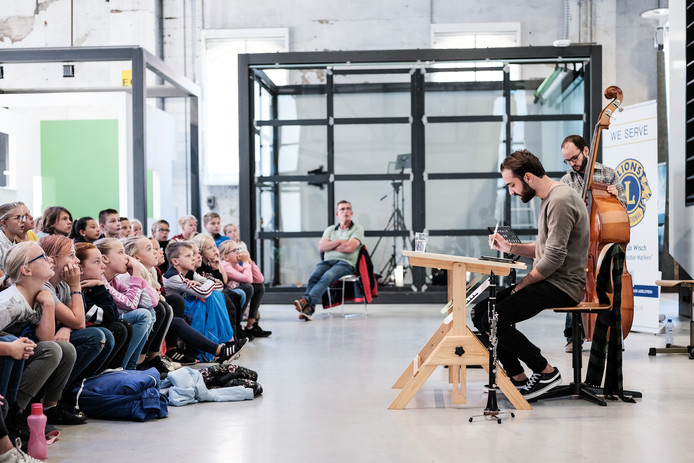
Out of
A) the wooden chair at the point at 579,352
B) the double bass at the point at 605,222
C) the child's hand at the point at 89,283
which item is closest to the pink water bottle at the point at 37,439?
the child's hand at the point at 89,283

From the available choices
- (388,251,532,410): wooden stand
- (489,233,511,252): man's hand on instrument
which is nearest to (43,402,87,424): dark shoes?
(388,251,532,410): wooden stand

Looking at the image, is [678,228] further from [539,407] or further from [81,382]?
[81,382]

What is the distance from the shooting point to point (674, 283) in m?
5.67

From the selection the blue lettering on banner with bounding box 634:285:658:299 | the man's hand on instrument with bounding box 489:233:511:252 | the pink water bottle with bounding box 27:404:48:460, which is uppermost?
the man's hand on instrument with bounding box 489:233:511:252

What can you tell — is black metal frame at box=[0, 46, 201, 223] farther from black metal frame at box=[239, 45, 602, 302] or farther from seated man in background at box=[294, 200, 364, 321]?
black metal frame at box=[239, 45, 602, 302]

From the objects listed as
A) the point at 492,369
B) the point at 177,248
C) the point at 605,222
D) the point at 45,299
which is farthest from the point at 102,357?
the point at 605,222

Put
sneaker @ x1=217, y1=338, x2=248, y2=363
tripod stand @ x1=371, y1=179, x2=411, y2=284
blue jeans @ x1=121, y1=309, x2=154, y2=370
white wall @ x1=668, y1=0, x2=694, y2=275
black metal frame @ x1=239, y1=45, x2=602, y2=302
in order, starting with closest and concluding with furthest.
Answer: blue jeans @ x1=121, y1=309, x2=154, y2=370
sneaker @ x1=217, y1=338, x2=248, y2=363
white wall @ x1=668, y1=0, x2=694, y2=275
black metal frame @ x1=239, y1=45, x2=602, y2=302
tripod stand @ x1=371, y1=179, x2=411, y2=284

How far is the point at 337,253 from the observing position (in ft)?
28.4

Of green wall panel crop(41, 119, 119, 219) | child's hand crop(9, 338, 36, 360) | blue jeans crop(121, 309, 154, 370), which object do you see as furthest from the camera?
green wall panel crop(41, 119, 119, 219)

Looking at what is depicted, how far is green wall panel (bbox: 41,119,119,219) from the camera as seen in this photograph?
800 cm

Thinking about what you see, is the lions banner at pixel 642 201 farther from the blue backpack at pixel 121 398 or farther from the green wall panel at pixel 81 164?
the green wall panel at pixel 81 164

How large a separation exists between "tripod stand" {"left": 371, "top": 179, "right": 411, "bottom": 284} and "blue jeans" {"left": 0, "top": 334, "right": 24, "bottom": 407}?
723 cm

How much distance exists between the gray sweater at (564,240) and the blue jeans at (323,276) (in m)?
4.45

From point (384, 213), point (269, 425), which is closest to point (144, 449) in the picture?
point (269, 425)
